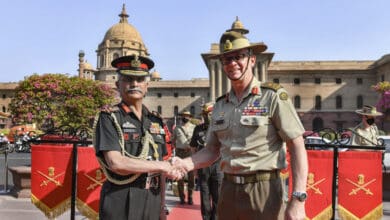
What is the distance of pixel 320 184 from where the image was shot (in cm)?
511

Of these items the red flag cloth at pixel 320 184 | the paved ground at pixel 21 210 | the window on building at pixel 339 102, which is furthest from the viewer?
the window on building at pixel 339 102

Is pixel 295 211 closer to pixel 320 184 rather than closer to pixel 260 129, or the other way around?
pixel 260 129

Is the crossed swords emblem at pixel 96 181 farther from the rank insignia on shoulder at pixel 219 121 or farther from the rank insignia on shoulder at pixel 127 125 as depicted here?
the rank insignia on shoulder at pixel 219 121

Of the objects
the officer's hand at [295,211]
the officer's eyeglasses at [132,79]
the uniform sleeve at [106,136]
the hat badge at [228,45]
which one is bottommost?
the officer's hand at [295,211]

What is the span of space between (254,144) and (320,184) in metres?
2.59

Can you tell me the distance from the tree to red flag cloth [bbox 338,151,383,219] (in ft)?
131

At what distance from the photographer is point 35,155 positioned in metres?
5.22

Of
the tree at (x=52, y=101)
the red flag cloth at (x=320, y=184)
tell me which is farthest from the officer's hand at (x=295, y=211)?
the tree at (x=52, y=101)

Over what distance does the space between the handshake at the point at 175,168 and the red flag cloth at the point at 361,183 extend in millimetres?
2448

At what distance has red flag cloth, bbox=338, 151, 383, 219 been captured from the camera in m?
4.95

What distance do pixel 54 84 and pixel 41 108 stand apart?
2.79 m

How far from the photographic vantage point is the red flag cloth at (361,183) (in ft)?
16.2

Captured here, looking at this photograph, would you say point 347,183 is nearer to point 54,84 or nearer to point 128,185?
point 128,185

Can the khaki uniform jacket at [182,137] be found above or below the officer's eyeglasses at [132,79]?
below
